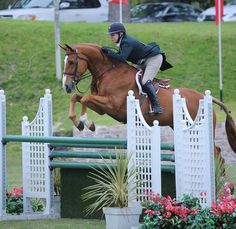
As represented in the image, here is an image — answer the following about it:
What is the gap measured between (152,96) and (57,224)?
3.05m

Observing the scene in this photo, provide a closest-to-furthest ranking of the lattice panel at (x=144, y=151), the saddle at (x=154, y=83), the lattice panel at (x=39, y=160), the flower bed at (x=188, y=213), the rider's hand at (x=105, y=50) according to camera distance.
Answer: the flower bed at (x=188, y=213)
the lattice panel at (x=144, y=151)
the lattice panel at (x=39, y=160)
the rider's hand at (x=105, y=50)
the saddle at (x=154, y=83)

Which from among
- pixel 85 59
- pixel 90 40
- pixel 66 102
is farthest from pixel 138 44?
pixel 90 40

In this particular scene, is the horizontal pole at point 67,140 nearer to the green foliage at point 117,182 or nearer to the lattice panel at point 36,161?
the green foliage at point 117,182

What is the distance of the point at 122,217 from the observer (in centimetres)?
1052

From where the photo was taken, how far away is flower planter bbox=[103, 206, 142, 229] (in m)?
10.5

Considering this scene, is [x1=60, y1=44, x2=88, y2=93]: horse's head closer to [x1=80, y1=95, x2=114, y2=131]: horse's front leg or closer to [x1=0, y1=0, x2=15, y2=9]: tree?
[x1=80, y1=95, x2=114, y2=131]: horse's front leg

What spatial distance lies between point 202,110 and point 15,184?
6953 millimetres

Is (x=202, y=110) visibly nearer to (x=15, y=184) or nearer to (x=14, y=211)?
(x=14, y=211)

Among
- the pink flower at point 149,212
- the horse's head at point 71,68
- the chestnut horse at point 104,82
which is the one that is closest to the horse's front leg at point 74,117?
the chestnut horse at point 104,82

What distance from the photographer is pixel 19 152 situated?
22.0m

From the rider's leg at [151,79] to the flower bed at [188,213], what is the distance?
3.47 m

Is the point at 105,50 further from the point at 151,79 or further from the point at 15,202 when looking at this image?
the point at 15,202

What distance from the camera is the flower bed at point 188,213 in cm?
961

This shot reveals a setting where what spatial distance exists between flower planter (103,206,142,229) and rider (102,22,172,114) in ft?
11.3
